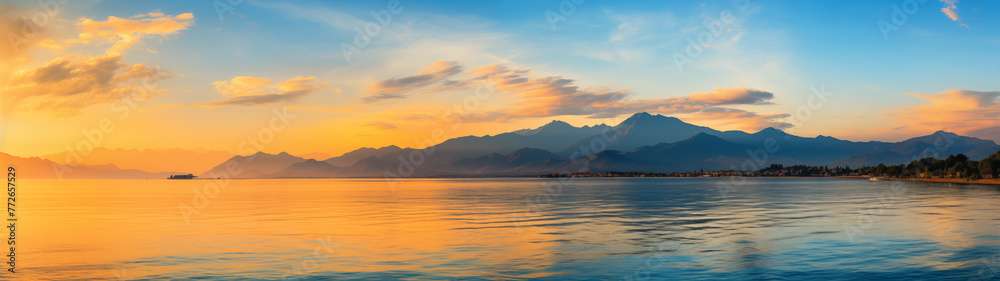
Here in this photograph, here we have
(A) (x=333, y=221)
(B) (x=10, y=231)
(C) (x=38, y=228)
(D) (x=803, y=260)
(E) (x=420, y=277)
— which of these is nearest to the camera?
(E) (x=420, y=277)

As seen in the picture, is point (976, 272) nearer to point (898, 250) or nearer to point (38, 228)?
point (898, 250)

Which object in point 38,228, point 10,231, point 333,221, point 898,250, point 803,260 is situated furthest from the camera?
point 333,221

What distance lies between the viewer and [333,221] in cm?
7312

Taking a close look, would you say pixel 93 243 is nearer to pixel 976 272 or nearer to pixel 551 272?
pixel 551 272

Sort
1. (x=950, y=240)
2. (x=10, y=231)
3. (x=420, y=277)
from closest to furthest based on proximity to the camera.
A: (x=420, y=277)
(x=950, y=240)
(x=10, y=231)

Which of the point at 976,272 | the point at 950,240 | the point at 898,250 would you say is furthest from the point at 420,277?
the point at 950,240

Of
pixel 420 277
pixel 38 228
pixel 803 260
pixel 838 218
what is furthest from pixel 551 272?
pixel 38 228

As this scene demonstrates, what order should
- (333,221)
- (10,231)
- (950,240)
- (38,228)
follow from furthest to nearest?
(333,221) < (38,228) < (10,231) < (950,240)

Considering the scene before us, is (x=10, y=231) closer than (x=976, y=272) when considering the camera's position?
No

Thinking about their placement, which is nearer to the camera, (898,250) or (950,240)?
(898,250)

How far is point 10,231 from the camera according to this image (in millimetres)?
61906

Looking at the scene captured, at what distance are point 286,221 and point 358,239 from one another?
23.4 metres

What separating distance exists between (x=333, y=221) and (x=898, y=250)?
171 ft

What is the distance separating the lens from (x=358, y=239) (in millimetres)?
53125
